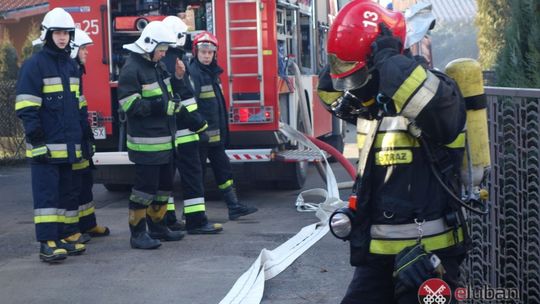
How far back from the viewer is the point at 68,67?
26.0ft

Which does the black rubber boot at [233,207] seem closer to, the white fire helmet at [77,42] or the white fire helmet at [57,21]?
the white fire helmet at [77,42]

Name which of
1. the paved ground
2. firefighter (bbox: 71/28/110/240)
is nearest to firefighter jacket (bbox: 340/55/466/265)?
the paved ground

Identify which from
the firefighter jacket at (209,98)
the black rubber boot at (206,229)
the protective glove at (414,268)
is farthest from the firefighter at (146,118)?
the protective glove at (414,268)

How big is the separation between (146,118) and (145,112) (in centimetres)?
15

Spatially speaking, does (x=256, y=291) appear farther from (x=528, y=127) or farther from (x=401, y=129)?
(x=401, y=129)

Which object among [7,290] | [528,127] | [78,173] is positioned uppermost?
[528,127]

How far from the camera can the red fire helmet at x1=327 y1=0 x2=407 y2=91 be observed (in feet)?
11.6

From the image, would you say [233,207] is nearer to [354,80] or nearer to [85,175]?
[85,175]

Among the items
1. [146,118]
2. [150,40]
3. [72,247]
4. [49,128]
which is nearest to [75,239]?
[72,247]

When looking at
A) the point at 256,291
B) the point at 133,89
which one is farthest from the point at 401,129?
the point at 133,89

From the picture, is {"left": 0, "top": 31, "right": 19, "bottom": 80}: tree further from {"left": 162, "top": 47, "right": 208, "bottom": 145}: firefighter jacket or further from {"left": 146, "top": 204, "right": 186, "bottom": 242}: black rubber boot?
{"left": 146, "top": 204, "right": 186, "bottom": 242}: black rubber boot

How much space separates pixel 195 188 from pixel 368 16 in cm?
544

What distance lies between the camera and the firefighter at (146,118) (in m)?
8.00

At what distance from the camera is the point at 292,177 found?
11398mm
